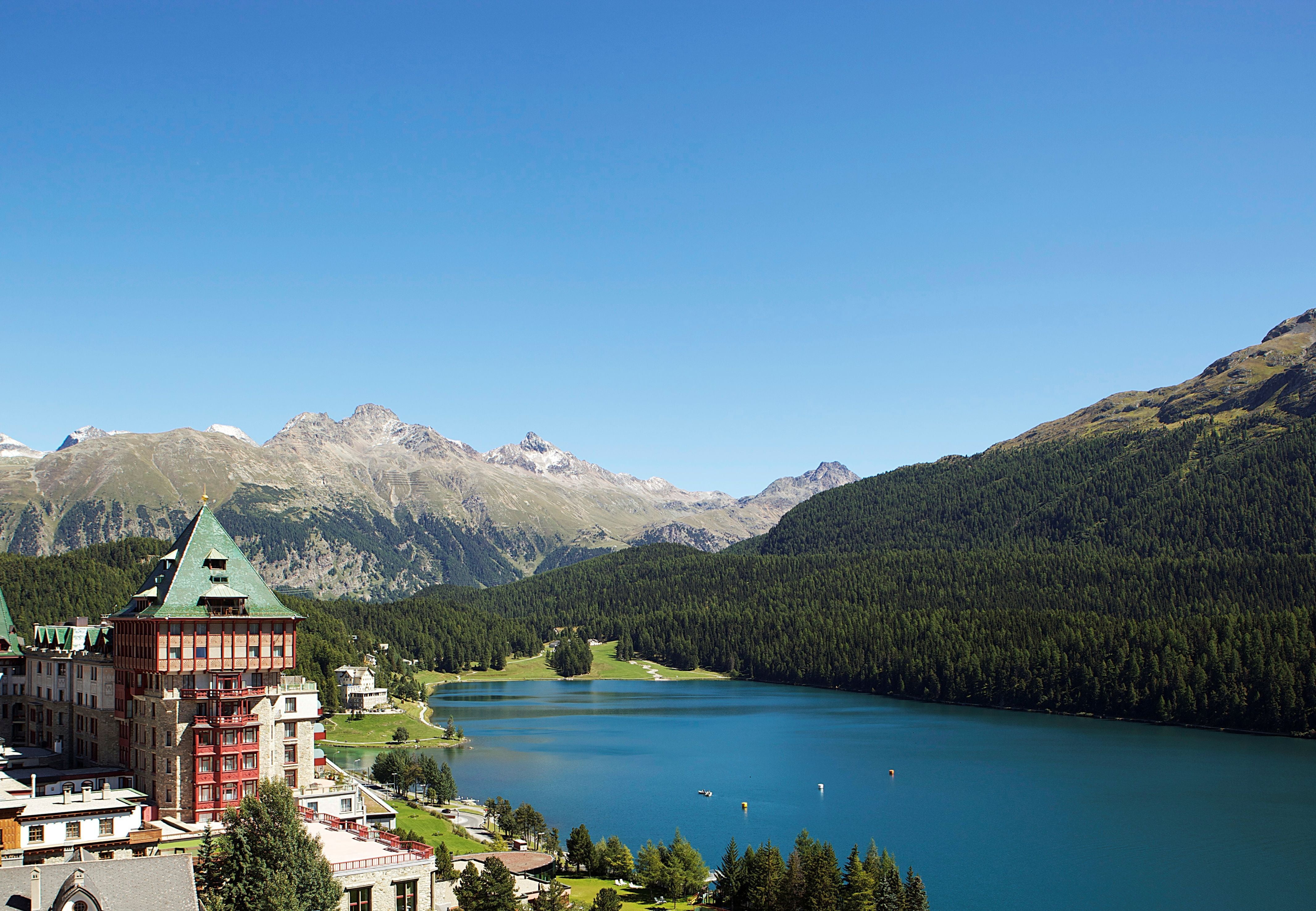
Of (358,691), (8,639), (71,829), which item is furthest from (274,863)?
(358,691)

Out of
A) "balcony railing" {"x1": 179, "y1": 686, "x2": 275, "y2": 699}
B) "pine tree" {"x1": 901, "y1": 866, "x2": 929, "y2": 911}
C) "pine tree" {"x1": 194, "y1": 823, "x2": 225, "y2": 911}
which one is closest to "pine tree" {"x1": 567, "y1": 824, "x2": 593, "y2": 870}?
"pine tree" {"x1": 901, "y1": 866, "x2": 929, "y2": 911}

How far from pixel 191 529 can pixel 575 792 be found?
5558 centimetres

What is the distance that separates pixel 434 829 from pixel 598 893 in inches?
900

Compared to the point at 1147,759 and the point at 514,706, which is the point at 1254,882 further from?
the point at 514,706

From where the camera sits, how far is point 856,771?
397 feet

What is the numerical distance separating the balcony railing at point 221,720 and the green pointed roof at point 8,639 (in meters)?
23.9

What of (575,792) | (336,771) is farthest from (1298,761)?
(336,771)

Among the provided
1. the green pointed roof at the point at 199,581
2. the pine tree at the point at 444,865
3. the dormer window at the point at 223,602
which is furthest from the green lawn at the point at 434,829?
the dormer window at the point at 223,602

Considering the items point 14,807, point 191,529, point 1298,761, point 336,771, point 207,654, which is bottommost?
point 1298,761

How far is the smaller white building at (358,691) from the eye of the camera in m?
156

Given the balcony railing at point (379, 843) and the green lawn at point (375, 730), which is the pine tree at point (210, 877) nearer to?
the balcony railing at point (379, 843)

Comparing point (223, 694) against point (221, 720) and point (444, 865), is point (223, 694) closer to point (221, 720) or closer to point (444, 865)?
point (221, 720)

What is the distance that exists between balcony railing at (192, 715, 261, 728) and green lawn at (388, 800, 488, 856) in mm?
19362

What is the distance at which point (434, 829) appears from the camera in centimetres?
8425
